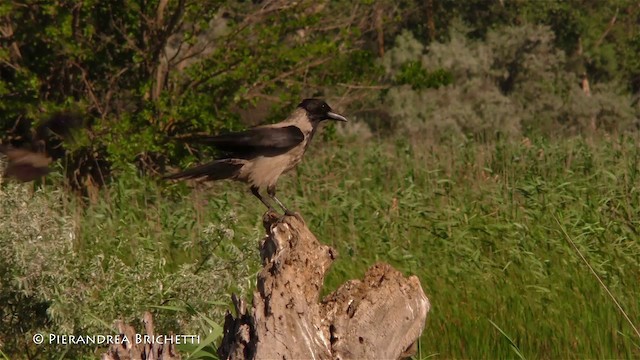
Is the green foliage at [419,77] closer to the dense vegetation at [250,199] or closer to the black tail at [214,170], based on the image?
the dense vegetation at [250,199]

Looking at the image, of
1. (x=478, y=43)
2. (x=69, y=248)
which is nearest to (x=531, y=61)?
(x=478, y=43)

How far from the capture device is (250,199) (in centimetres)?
1229

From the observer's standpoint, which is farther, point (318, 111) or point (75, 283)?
point (318, 111)

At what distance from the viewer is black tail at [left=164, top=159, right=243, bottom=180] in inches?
287

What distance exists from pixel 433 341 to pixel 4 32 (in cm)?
886

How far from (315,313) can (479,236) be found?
5.27 m

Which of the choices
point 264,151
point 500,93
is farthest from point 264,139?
point 500,93

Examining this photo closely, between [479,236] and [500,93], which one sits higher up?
[479,236]

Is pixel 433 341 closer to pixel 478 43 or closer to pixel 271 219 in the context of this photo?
pixel 271 219

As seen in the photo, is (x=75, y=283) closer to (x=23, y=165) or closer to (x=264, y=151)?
(x=23, y=165)

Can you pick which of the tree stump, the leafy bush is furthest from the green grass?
the leafy bush

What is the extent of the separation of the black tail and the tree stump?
208 cm

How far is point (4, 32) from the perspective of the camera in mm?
14820

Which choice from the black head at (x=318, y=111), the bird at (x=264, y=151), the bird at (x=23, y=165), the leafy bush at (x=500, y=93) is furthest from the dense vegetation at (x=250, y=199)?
the leafy bush at (x=500, y=93)
